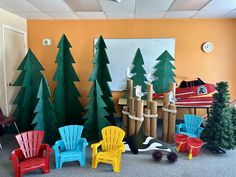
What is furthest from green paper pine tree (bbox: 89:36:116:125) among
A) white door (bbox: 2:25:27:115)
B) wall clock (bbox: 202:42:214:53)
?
wall clock (bbox: 202:42:214:53)

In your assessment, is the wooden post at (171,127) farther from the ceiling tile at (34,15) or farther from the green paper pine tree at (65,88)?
the ceiling tile at (34,15)

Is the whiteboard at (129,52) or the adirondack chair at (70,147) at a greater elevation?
the whiteboard at (129,52)

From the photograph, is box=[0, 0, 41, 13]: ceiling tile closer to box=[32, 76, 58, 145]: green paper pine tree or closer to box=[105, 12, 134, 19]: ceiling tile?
box=[32, 76, 58, 145]: green paper pine tree

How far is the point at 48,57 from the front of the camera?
5148 mm

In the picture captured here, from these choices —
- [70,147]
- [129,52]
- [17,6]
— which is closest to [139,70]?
[129,52]

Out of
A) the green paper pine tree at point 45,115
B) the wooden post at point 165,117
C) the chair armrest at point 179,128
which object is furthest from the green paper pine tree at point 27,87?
the chair armrest at point 179,128

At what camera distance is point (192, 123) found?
3887mm

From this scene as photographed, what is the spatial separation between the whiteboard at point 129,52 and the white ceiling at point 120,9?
1.94 ft

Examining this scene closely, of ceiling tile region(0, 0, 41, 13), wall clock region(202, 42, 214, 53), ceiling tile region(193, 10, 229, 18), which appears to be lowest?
wall clock region(202, 42, 214, 53)

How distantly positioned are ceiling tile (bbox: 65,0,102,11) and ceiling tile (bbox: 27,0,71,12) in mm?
123

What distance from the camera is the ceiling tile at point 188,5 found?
363cm

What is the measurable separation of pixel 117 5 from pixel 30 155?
9.99 feet

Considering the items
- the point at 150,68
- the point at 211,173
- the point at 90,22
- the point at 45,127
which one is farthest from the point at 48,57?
the point at 211,173

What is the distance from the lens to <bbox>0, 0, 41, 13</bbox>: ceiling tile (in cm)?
358
